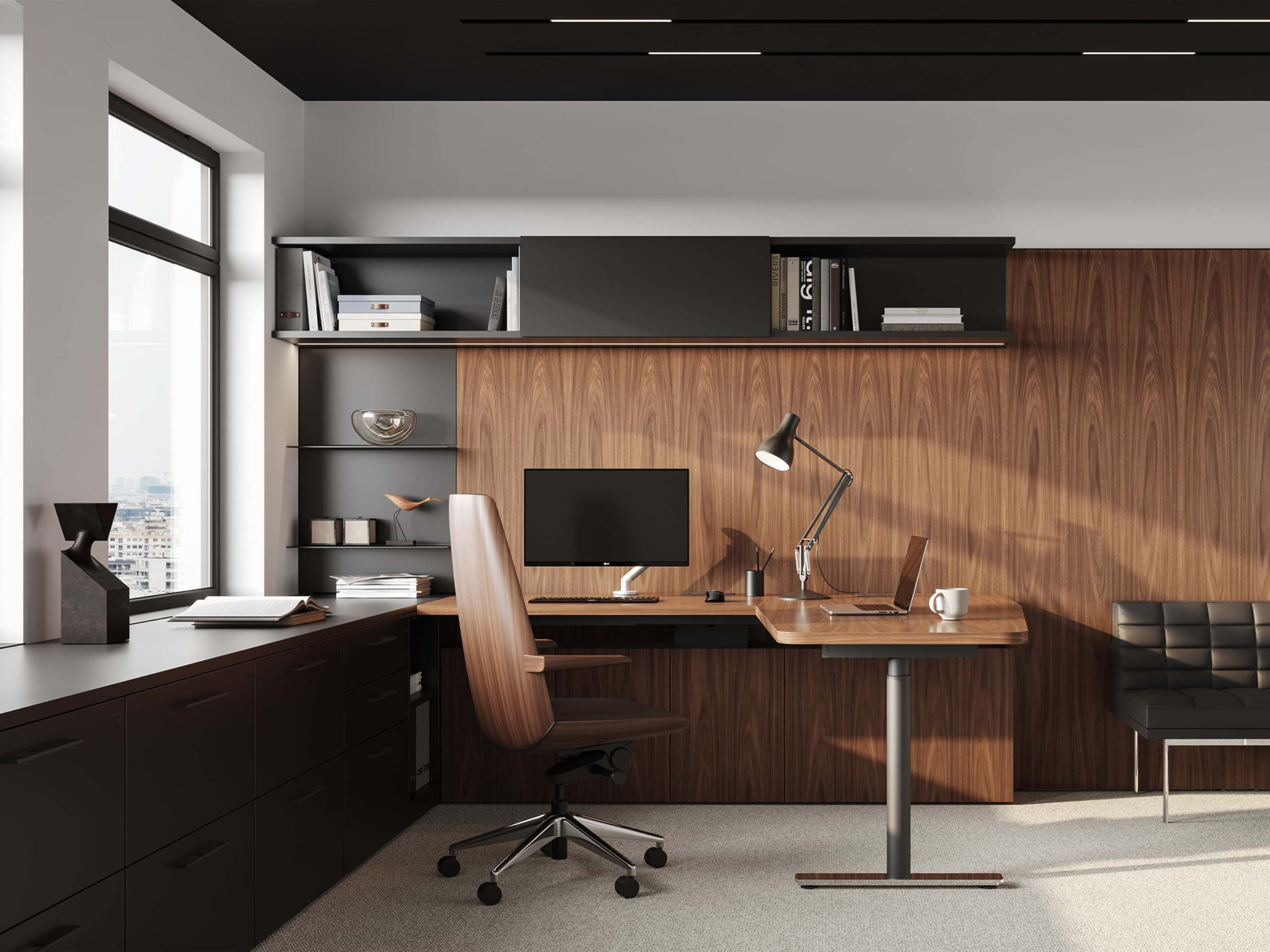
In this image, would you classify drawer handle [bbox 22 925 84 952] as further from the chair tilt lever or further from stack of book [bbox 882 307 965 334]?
stack of book [bbox 882 307 965 334]

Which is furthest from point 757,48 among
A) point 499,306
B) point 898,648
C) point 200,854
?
point 200,854

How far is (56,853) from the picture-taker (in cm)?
185

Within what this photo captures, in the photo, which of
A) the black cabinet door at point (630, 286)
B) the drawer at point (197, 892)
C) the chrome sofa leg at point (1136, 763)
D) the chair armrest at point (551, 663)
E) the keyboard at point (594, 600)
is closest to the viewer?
the drawer at point (197, 892)

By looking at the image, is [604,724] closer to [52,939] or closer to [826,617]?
[826,617]

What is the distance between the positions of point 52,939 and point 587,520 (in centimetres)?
256

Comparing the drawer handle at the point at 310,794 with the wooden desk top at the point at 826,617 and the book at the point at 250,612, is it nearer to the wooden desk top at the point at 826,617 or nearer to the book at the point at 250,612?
the book at the point at 250,612

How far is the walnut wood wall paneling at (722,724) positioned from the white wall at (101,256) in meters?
1.74

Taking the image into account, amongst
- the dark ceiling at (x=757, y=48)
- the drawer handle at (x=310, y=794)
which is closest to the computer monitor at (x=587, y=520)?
the drawer handle at (x=310, y=794)

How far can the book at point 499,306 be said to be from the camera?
4137 millimetres

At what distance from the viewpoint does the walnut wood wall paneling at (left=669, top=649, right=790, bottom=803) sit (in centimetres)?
409

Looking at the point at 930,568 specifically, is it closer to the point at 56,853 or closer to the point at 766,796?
the point at 766,796

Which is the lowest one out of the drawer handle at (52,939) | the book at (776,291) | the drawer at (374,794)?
the drawer at (374,794)

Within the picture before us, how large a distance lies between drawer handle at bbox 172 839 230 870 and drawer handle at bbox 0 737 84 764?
0.49m

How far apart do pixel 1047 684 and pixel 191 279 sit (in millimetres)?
3815
